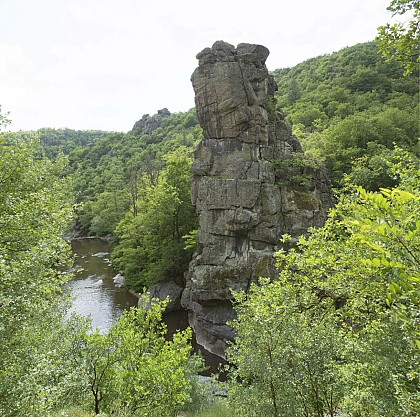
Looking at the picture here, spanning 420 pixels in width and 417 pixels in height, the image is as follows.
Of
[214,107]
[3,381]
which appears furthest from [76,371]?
[214,107]

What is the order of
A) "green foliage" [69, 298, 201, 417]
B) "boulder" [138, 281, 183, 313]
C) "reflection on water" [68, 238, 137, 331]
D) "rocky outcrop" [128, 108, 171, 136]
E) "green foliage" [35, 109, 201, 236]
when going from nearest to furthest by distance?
"green foliage" [69, 298, 201, 417] < "reflection on water" [68, 238, 137, 331] < "boulder" [138, 281, 183, 313] < "green foliage" [35, 109, 201, 236] < "rocky outcrop" [128, 108, 171, 136]

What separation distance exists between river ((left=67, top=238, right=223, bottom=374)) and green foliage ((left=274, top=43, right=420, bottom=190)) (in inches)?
912

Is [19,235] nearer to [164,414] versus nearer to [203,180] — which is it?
[164,414]

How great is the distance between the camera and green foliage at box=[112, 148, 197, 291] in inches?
1340

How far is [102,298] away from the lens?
36.7 m

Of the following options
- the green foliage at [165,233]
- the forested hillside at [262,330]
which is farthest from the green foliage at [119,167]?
the forested hillside at [262,330]

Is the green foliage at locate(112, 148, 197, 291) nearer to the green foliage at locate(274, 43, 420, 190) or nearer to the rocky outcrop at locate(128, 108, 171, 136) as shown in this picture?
the green foliage at locate(274, 43, 420, 190)

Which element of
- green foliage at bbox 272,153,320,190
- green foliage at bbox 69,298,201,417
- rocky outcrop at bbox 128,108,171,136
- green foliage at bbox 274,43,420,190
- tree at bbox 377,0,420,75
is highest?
rocky outcrop at bbox 128,108,171,136

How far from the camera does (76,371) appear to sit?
30.4ft

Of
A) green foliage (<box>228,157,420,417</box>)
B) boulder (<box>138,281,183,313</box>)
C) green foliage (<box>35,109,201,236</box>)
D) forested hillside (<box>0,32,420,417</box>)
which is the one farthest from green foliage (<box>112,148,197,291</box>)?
green foliage (<box>228,157,420,417</box>)

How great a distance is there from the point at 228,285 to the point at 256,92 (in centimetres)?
1883

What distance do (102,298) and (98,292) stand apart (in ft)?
7.45

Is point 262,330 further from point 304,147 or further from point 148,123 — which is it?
point 148,123

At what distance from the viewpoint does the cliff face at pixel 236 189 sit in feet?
85.9
